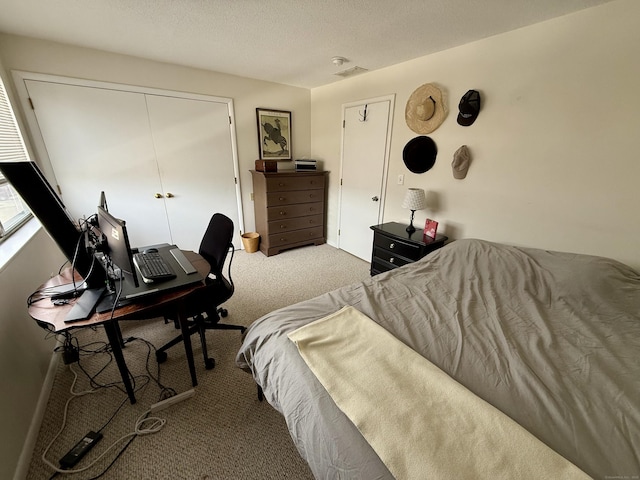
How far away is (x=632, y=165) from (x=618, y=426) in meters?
1.64

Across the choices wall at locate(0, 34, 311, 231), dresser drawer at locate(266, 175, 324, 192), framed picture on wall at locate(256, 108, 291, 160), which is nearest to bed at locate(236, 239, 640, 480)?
dresser drawer at locate(266, 175, 324, 192)

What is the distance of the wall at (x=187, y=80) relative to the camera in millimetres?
2238

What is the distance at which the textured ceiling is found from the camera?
164 cm

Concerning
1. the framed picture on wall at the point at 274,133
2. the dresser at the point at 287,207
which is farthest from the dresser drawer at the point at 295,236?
the framed picture on wall at the point at 274,133

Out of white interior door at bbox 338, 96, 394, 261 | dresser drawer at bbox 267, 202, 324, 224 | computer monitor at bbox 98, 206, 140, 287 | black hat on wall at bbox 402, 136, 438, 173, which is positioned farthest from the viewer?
dresser drawer at bbox 267, 202, 324, 224

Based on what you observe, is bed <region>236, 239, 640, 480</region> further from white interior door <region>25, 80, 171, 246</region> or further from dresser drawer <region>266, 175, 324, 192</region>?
white interior door <region>25, 80, 171, 246</region>

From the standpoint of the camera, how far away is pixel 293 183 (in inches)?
140

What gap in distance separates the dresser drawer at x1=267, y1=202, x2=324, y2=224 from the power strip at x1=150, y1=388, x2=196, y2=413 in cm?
231

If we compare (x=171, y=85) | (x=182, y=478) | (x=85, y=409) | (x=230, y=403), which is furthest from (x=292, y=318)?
(x=171, y=85)

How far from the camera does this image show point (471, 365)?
1051 mm

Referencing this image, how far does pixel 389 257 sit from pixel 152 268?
6.98 ft

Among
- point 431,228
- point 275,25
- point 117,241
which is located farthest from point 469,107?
point 117,241

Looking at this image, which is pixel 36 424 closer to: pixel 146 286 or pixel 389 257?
pixel 146 286

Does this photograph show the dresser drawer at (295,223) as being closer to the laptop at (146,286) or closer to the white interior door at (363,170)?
the white interior door at (363,170)
